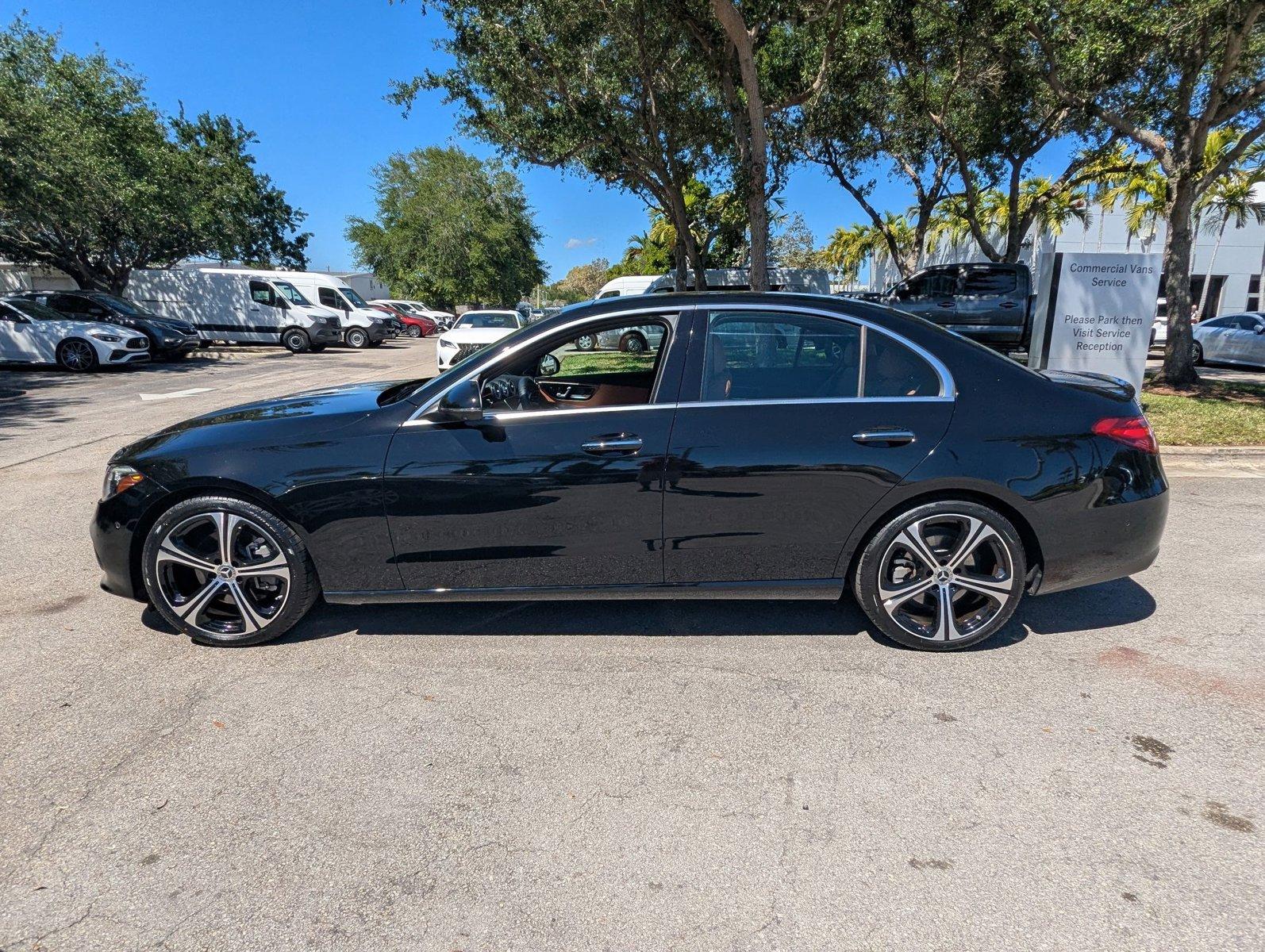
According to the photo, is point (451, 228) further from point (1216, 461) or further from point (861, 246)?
point (1216, 461)

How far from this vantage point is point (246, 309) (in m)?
23.7

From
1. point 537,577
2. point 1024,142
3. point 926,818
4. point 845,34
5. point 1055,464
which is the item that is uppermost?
point 845,34

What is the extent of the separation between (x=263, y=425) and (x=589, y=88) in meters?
12.6

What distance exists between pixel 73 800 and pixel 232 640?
3.56 ft

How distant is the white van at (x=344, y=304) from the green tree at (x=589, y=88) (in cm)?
1139

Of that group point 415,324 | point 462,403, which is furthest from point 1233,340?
point 415,324

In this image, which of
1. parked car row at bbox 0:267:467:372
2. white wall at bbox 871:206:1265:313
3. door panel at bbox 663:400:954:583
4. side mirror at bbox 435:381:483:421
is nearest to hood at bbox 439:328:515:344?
parked car row at bbox 0:267:467:372

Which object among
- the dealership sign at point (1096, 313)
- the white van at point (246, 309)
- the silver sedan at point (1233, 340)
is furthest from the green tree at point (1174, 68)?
the white van at point (246, 309)

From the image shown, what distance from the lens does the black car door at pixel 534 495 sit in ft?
10.4

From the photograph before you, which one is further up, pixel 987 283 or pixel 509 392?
pixel 987 283

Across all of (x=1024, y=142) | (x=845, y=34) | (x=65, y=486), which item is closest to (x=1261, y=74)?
(x=1024, y=142)

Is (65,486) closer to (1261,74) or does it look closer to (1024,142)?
(1024,142)

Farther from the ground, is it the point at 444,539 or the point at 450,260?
the point at 450,260

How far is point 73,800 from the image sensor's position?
2375mm
